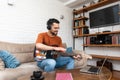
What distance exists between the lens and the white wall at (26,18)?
2.83 m

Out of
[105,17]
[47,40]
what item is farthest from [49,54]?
[105,17]

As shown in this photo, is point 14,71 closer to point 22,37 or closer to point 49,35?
point 49,35

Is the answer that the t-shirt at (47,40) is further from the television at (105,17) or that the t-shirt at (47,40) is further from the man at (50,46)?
the television at (105,17)

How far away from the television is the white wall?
3.02ft

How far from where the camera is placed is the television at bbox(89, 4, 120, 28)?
10.4ft

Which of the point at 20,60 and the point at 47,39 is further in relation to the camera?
the point at 20,60

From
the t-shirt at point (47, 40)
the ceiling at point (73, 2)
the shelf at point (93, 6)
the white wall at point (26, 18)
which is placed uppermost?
the ceiling at point (73, 2)

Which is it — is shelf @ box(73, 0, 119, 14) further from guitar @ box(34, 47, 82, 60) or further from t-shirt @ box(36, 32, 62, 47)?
guitar @ box(34, 47, 82, 60)

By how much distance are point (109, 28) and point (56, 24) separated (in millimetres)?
1921

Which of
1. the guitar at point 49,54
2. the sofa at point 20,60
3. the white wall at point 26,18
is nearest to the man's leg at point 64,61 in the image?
the guitar at point 49,54

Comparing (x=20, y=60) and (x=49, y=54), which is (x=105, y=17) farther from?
(x=20, y=60)

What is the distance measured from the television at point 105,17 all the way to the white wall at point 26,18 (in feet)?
3.02

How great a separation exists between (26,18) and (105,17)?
201cm

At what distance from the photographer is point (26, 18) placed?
3.19 meters
